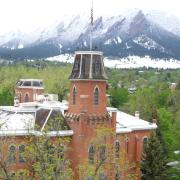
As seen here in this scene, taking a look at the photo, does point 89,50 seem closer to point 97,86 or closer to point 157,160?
point 97,86

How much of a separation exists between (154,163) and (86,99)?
8.80 meters

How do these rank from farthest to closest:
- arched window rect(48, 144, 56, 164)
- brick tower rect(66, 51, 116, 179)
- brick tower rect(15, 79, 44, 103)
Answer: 1. brick tower rect(15, 79, 44, 103)
2. brick tower rect(66, 51, 116, 179)
3. arched window rect(48, 144, 56, 164)

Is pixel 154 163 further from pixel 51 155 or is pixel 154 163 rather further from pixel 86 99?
pixel 51 155

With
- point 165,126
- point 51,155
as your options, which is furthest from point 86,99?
point 165,126

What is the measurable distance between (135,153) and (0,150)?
22.2 m

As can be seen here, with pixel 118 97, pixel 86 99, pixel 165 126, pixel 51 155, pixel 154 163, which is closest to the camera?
pixel 51 155

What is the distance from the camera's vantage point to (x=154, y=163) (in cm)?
4688

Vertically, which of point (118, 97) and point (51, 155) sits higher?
point (51, 155)

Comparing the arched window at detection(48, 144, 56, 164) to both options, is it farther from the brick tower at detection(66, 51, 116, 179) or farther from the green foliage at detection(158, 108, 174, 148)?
the green foliage at detection(158, 108, 174, 148)

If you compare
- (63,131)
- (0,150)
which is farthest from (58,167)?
(63,131)

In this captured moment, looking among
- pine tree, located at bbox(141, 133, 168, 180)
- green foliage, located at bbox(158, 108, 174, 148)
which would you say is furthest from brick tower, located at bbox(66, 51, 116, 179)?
green foliage, located at bbox(158, 108, 174, 148)

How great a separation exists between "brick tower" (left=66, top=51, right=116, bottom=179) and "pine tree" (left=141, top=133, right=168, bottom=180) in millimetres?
5582

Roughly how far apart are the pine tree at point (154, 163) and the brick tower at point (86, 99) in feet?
18.3

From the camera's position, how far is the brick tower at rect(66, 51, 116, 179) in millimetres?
43375
